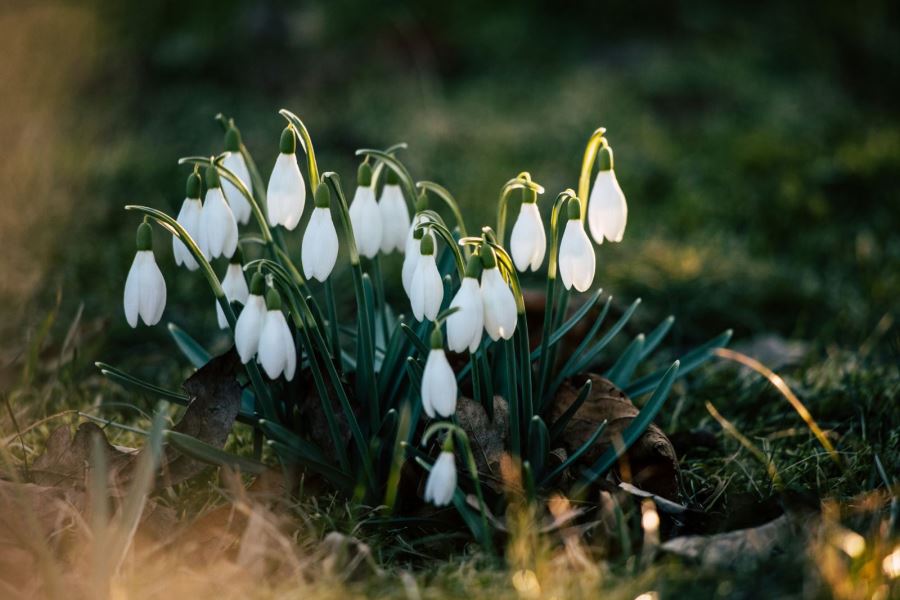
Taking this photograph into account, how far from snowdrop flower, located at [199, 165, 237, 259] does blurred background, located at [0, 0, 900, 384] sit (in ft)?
2.89

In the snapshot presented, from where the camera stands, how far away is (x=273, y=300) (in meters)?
1.39

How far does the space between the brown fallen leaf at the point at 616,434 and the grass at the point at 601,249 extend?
0.40ft

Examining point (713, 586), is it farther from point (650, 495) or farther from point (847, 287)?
point (847, 287)

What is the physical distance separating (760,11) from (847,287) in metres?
3.96

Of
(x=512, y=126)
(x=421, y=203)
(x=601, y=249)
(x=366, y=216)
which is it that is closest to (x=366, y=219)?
(x=366, y=216)

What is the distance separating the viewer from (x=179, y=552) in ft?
4.98

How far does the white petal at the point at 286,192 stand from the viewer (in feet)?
4.92

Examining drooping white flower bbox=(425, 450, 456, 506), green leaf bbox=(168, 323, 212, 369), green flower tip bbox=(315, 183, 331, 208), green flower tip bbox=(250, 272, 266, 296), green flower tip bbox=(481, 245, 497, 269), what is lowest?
drooping white flower bbox=(425, 450, 456, 506)

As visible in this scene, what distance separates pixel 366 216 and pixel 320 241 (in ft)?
0.46

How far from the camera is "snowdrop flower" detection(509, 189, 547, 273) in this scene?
4.92 ft

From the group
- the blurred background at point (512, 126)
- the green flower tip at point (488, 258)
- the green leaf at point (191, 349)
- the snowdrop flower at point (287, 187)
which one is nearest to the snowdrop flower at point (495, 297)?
the green flower tip at point (488, 258)

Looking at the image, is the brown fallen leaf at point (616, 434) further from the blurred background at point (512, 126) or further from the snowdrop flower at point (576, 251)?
the blurred background at point (512, 126)

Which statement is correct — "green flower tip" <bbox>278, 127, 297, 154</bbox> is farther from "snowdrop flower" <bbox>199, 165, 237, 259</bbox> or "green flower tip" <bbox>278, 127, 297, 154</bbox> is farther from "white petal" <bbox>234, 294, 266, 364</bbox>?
"white petal" <bbox>234, 294, 266, 364</bbox>

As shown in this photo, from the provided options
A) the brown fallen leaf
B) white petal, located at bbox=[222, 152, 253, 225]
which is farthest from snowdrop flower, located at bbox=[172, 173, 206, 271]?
the brown fallen leaf
